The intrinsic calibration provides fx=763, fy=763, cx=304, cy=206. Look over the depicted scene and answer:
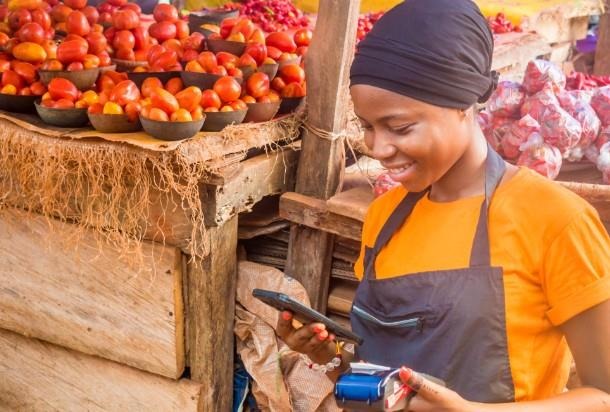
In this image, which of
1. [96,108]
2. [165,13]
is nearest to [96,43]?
[165,13]

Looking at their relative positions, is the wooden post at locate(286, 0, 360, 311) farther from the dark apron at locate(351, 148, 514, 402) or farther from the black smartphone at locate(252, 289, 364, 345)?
the black smartphone at locate(252, 289, 364, 345)

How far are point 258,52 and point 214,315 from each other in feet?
3.62

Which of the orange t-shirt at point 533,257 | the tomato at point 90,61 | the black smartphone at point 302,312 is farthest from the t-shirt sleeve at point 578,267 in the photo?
the tomato at point 90,61

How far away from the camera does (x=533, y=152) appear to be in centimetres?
294

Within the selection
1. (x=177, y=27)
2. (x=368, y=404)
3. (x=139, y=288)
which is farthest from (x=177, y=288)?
(x=368, y=404)

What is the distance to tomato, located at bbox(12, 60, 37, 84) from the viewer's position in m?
2.99

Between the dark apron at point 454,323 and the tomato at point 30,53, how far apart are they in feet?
6.57

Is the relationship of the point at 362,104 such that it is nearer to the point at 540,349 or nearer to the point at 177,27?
the point at 540,349

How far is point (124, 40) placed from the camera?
3320mm

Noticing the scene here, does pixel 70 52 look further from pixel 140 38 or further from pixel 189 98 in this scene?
pixel 189 98

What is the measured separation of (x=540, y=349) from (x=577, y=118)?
1.82m

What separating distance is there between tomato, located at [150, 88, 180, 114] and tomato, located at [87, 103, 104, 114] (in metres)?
0.18

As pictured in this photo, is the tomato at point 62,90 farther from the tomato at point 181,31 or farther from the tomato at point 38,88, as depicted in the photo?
the tomato at point 181,31

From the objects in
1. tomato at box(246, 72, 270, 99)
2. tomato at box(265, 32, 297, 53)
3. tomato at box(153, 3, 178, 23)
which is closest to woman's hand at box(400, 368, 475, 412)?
tomato at box(246, 72, 270, 99)
